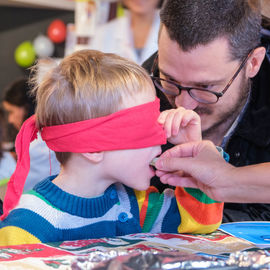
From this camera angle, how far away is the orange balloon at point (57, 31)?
5594 mm

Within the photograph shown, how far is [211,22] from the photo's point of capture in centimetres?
157

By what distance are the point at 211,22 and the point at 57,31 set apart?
4254 mm

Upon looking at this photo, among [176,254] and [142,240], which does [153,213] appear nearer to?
[142,240]

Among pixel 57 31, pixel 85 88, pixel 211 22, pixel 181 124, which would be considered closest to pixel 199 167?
pixel 181 124

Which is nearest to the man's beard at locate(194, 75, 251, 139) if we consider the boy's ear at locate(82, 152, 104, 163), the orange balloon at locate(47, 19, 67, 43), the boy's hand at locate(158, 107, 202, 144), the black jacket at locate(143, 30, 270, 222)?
the black jacket at locate(143, 30, 270, 222)

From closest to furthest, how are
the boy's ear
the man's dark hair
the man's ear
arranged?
the boy's ear < the man's dark hair < the man's ear

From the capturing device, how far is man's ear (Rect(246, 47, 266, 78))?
170 cm

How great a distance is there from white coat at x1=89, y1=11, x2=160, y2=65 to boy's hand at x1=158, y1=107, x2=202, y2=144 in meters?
1.85

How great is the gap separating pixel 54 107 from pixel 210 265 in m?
0.59

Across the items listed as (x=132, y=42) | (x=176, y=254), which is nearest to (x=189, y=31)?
(x=176, y=254)

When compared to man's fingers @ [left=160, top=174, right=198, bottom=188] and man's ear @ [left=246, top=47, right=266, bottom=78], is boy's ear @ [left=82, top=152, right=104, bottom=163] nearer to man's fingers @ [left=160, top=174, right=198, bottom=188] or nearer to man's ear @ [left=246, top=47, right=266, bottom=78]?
man's fingers @ [left=160, top=174, right=198, bottom=188]

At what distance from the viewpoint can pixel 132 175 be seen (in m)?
1.24

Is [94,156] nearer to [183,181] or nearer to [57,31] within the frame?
[183,181]

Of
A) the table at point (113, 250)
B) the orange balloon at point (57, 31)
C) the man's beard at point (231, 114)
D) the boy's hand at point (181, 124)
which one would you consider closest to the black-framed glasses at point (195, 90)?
the man's beard at point (231, 114)
